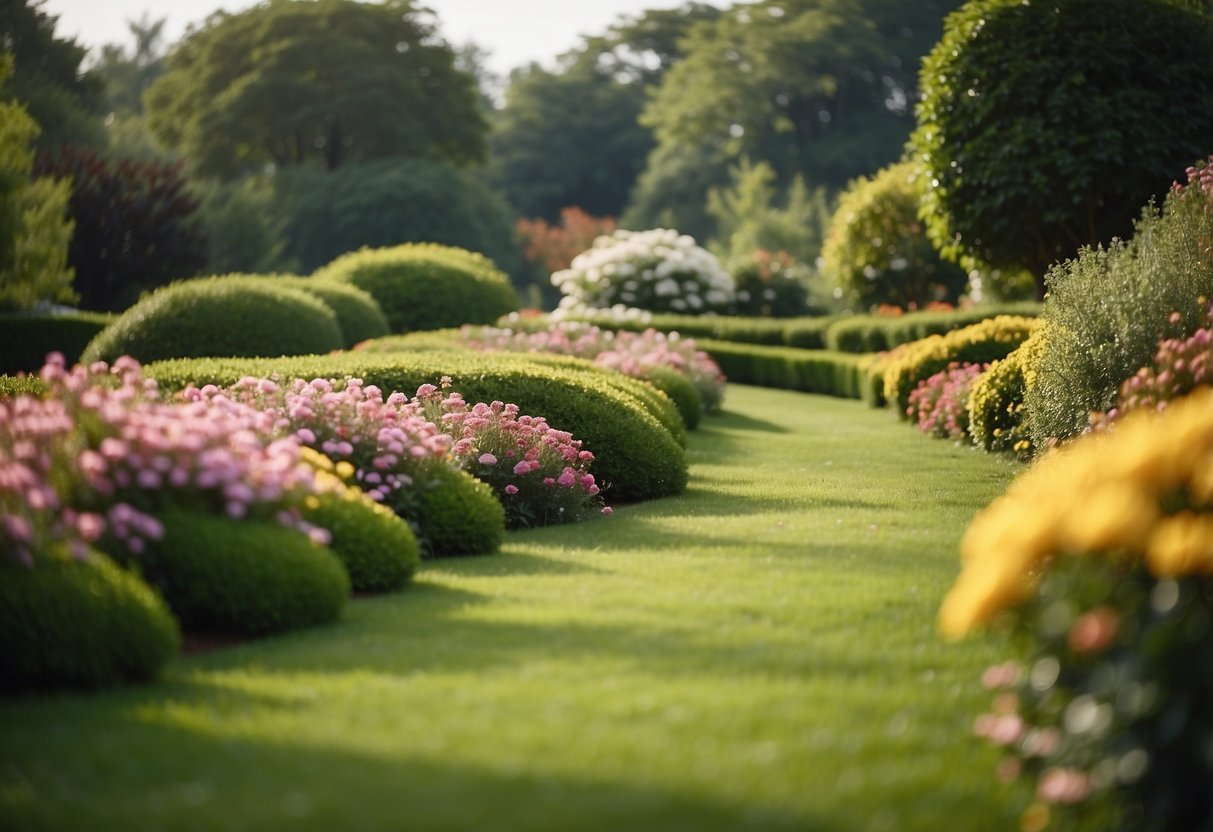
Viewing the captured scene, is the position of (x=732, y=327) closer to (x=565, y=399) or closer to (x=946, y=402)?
(x=946, y=402)

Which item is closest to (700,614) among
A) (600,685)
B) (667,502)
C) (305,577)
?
(600,685)

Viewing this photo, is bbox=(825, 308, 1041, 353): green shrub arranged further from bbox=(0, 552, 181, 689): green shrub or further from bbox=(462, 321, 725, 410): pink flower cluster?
bbox=(0, 552, 181, 689): green shrub

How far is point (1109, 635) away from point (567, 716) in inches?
72.5

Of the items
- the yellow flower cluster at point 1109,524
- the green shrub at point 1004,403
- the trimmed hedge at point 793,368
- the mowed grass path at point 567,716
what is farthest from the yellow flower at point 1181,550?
the trimmed hedge at point 793,368

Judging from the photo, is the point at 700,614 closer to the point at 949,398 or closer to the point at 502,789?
the point at 502,789

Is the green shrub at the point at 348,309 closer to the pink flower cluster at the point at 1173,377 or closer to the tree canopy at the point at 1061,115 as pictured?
the tree canopy at the point at 1061,115

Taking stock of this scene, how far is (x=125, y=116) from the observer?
56.3 m

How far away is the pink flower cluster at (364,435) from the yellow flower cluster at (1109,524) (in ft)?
15.3

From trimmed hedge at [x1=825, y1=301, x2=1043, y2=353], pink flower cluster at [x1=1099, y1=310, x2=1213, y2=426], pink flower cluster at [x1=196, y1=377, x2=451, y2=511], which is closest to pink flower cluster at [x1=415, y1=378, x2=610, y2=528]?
pink flower cluster at [x1=196, y1=377, x2=451, y2=511]

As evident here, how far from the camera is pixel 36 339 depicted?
830 inches

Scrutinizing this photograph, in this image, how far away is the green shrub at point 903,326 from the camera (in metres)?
21.0

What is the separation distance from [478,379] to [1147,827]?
8.51m

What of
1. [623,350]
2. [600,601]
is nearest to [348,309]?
[623,350]

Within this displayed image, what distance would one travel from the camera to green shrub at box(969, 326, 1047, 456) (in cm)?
1290
